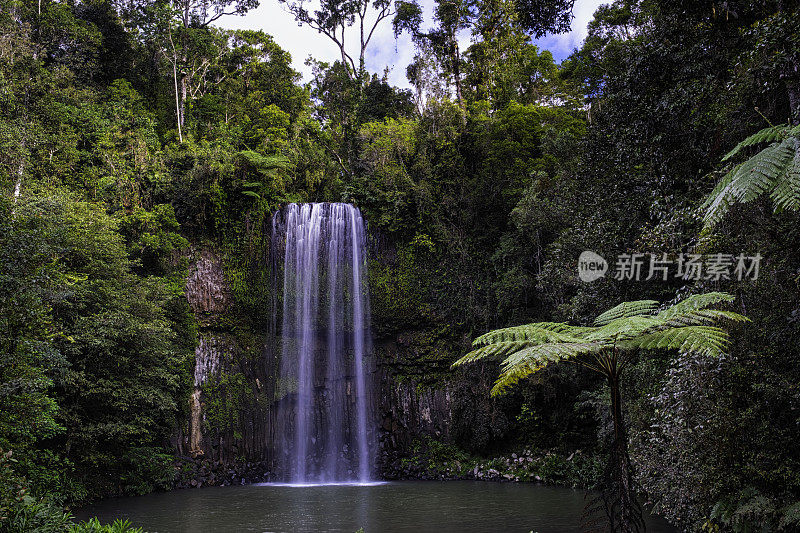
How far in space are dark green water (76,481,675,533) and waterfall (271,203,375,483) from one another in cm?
247

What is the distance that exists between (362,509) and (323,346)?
7.55 meters

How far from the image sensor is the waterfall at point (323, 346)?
16.2 meters

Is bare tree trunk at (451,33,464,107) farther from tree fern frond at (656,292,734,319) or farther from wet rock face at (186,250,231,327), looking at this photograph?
tree fern frond at (656,292,734,319)

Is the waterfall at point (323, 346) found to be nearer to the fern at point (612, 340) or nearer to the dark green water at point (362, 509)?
the dark green water at point (362, 509)

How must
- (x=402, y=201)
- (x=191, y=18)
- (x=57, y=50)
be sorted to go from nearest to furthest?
(x=402, y=201) → (x=57, y=50) → (x=191, y=18)

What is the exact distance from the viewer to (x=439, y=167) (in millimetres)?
18266

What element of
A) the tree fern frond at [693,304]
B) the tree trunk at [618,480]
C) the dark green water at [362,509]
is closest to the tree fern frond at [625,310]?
the tree fern frond at [693,304]

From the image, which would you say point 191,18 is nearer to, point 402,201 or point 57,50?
point 57,50

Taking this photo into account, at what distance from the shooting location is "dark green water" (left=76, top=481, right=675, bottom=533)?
28.4 ft

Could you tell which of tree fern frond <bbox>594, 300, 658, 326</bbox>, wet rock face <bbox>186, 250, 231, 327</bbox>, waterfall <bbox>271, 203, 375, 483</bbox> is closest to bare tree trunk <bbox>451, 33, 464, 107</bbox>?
waterfall <bbox>271, 203, 375, 483</bbox>

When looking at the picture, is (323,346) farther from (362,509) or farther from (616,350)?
(616,350)

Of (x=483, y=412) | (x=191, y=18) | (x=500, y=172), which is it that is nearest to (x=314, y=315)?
(x=483, y=412)

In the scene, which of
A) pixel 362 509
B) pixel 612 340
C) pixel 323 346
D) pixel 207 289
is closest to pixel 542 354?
pixel 612 340

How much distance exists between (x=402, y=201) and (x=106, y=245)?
9.39 metres
